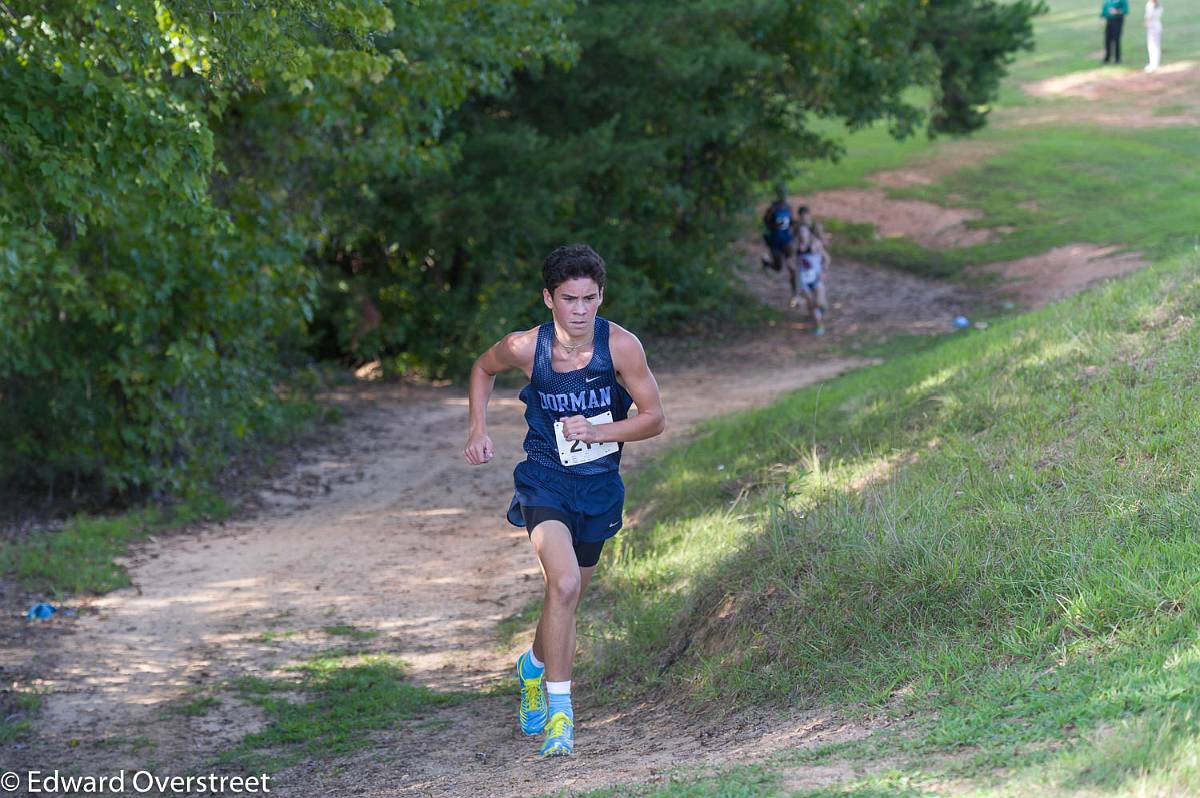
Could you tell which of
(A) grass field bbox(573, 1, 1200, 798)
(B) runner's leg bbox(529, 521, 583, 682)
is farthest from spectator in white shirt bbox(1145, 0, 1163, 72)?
(B) runner's leg bbox(529, 521, 583, 682)

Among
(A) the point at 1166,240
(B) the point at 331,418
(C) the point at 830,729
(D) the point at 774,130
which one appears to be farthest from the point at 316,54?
(A) the point at 1166,240

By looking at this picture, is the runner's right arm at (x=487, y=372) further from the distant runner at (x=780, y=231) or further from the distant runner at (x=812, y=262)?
the distant runner at (x=780, y=231)

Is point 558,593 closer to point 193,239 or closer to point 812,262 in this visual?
point 193,239


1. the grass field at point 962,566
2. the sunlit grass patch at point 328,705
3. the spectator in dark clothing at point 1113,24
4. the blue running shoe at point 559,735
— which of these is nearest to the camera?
the grass field at point 962,566

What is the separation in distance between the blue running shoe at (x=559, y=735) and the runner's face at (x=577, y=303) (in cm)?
151

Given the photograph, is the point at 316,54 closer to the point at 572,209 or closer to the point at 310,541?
the point at 310,541

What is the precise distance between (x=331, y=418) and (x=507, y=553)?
565 centimetres

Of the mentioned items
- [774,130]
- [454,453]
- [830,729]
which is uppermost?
[774,130]

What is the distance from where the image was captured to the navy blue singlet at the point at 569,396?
17.0ft

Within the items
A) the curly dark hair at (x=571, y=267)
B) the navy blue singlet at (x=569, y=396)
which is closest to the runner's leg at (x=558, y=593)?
the navy blue singlet at (x=569, y=396)

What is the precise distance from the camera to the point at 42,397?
11156 mm

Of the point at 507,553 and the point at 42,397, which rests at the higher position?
the point at 42,397

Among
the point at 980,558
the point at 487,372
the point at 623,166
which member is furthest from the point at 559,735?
the point at 623,166

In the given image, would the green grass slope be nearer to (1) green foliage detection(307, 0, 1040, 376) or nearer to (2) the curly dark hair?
(2) the curly dark hair
